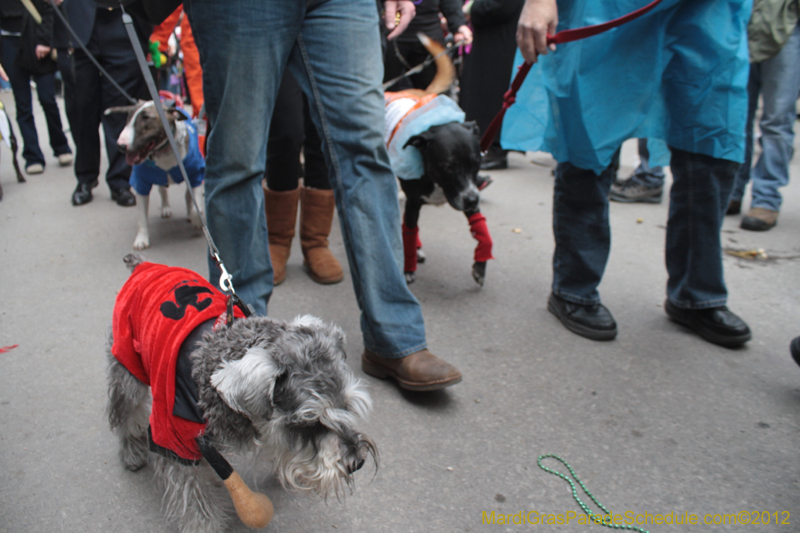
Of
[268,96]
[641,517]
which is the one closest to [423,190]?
[268,96]

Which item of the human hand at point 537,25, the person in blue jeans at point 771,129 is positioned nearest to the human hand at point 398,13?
the human hand at point 537,25

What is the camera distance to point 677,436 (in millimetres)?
2178

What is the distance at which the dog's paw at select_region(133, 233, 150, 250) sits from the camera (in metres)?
4.14

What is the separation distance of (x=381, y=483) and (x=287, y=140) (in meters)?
2.08

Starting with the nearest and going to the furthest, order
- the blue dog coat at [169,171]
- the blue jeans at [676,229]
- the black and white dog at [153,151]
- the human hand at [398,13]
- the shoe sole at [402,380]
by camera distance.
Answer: the shoe sole at [402,380]
the blue jeans at [676,229]
the black and white dog at [153,151]
the blue dog coat at [169,171]
the human hand at [398,13]

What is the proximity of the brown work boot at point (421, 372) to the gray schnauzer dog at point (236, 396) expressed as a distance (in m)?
0.71

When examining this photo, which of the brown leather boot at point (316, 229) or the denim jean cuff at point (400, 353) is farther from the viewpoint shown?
the brown leather boot at point (316, 229)

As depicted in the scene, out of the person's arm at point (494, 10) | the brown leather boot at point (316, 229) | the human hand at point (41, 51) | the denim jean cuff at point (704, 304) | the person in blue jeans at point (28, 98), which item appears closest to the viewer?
the denim jean cuff at point (704, 304)

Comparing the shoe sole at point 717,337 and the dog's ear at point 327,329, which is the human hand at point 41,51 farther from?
the shoe sole at point 717,337

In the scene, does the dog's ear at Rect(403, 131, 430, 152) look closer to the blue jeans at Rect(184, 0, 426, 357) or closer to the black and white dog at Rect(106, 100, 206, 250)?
the blue jeans at Rect(184, 0, 426, 357)

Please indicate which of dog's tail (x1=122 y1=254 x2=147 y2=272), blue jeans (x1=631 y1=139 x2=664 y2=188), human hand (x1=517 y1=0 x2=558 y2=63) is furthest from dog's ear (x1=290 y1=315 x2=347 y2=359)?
blue jeans (x1=631 y1=139 x2=664 y2=188)

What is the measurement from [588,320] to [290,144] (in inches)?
78.9

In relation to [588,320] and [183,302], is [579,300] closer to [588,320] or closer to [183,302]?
[588,320]

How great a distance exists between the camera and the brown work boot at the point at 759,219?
182 inches
